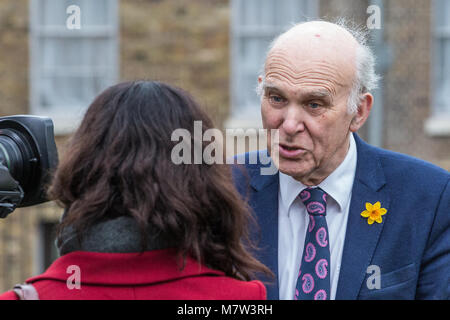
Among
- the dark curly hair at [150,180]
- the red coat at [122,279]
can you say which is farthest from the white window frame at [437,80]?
the red coat at [122,279]

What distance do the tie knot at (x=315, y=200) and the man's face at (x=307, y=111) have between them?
0.05 m

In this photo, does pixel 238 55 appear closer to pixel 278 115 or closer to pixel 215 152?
pixel 278 115

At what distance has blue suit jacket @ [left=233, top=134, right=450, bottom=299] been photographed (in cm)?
291

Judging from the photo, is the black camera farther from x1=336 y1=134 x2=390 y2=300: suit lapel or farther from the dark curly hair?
x1=336 y1=134 x2=390 y2=300: suit lapel

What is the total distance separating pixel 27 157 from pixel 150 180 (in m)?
0.70

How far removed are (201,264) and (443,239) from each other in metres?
1.25

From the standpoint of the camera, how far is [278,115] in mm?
3055

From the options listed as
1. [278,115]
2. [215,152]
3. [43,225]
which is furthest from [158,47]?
[215,152]

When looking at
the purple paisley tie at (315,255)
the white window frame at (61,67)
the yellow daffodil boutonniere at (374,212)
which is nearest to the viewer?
the purple paisley tie at (315,255)

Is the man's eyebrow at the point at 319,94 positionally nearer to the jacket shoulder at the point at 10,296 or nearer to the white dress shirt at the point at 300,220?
the white dress shirt at the point at 300,220

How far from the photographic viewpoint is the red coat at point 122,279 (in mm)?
1986

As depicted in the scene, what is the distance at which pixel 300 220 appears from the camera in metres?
3.11

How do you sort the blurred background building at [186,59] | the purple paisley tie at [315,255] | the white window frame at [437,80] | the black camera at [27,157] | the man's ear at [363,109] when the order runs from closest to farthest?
1. the black camera at [27,157]
2. the purple paisley tie at [315,255]
3. the man's ear at [363,109]
4. the blurred background building at [186,59]
5. the white window frame at [437,80]
